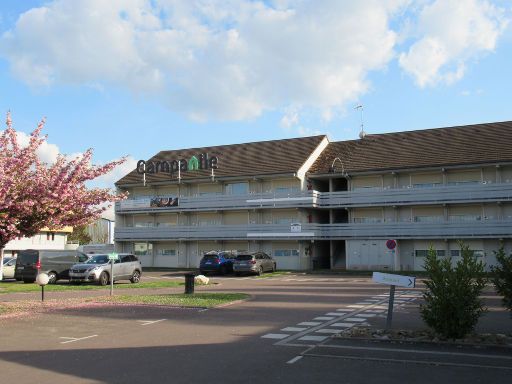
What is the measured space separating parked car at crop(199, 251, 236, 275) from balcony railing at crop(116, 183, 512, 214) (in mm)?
8098

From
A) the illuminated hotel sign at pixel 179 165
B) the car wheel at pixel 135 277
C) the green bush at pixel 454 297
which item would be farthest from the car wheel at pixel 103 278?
the illuminated hotel sign at pixel 179 165

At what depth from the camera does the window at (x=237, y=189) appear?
48156 millimetres

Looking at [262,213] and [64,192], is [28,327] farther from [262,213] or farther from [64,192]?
[262,213]

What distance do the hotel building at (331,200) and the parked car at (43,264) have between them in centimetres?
1850

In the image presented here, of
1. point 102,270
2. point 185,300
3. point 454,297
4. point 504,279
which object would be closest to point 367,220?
point 102,270

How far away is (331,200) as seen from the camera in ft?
144

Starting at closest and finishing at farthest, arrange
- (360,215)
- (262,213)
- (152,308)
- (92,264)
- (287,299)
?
(152,308) < (287,299) < (92,264) < (360,215) < (262,213)

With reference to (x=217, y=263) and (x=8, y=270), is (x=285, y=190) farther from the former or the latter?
(x=8, y=270)

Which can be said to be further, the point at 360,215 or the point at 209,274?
the point at 360,215

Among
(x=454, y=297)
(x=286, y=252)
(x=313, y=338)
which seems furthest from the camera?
(x=286, y=252)

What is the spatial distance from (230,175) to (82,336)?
120ft

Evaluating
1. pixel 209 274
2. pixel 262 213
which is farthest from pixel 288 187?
pixel 209 274

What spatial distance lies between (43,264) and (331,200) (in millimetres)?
23123

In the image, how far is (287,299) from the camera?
19469 mm
